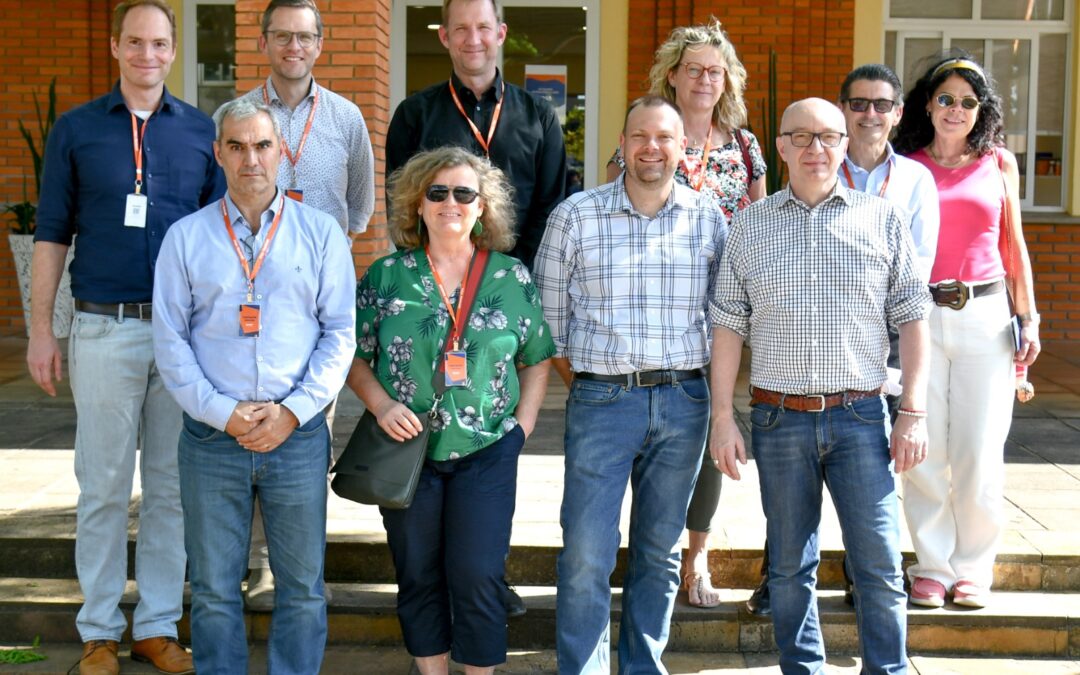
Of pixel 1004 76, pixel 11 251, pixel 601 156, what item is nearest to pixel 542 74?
pixel 601 156

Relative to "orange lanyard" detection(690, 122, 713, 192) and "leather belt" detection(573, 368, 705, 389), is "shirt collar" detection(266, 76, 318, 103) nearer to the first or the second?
"orange lanyard" detection(690, 122, 713, 192)

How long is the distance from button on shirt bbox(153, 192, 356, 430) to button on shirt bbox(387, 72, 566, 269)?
2.47 feet

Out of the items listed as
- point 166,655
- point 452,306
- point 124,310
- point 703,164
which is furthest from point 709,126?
point 166,655

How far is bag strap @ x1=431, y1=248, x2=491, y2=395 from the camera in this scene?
3684 millimetres

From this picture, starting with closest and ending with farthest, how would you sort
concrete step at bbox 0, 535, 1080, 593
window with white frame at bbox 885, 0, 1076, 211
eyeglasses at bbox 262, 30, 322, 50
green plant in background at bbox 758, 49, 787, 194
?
eyeglasses at bbox 262, 30, 322, 50
concrete step at bbox 0, 535, 1080, 593
green plant in background at bbox 758, 49, 787, 194
window with white frame at bbox 885, 0, 1076, 211

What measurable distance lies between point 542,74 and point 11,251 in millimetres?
4795

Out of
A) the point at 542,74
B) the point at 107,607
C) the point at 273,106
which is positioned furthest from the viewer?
the point at 542,74

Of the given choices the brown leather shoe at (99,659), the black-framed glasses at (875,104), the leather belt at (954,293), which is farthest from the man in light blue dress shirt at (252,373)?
the leather belt at (954,293)

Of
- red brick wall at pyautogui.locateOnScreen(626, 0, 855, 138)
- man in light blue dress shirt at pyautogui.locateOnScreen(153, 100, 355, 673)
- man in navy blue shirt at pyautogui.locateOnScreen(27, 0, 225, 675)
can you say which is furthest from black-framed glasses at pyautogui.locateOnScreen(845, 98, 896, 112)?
red brick wall at pyautogui.locateOnScreen(626, 0, 855, 138)

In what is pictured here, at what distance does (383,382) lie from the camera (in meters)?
3.78

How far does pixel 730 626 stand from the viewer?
4.61m

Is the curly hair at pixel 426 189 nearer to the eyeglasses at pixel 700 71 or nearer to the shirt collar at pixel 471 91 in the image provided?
the shirt collar at pixel 471 91

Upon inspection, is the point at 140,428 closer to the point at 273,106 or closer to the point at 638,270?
the point at 273,106

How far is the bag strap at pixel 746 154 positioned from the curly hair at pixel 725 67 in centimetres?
6
